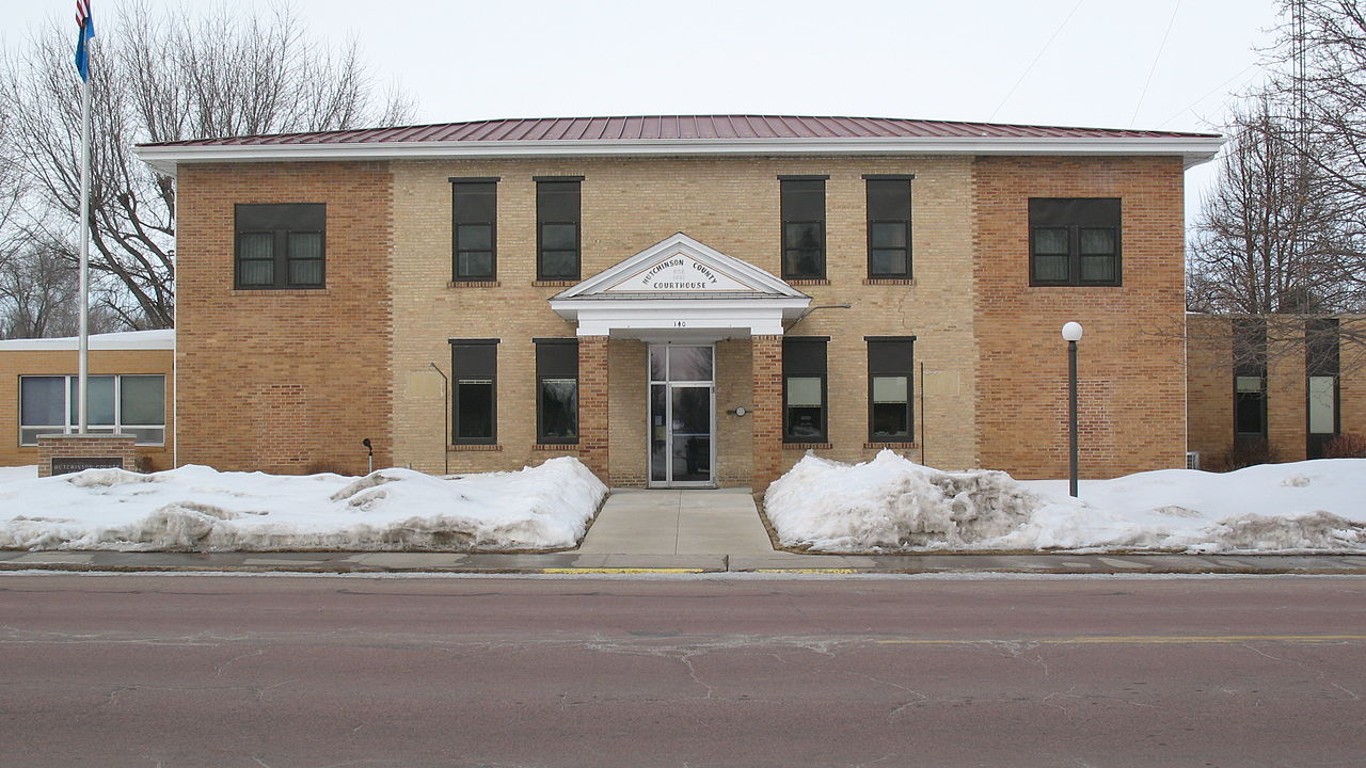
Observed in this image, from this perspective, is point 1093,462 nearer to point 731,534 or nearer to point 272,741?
point 731,534

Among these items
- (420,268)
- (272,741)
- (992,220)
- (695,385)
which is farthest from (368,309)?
(272,741)

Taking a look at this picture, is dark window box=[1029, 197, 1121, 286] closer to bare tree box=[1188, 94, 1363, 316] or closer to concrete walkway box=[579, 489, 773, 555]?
bare tree box=[1188, 94, 1363, 316]

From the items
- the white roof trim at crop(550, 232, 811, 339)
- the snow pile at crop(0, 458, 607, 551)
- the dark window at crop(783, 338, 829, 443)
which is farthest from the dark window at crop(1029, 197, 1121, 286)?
the snow pile at crop(0, 458, 607, 551)

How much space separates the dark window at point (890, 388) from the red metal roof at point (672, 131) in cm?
447

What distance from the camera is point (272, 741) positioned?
6.11 m

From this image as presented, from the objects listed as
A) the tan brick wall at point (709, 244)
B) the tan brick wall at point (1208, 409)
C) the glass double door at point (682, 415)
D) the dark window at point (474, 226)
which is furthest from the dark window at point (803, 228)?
the tan brick wall at point (1208, 409)

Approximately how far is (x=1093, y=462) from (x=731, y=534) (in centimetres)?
1028

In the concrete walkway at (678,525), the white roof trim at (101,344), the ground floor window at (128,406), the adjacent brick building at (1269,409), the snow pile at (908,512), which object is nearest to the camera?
the snow pile at (908,512)

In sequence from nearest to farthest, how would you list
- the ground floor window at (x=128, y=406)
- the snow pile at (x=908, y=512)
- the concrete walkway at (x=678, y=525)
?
the snow pile at (x=908, y=512) < the concrete walkway at (x=678, y=525) < the ground floor window at (x=128, y=406)

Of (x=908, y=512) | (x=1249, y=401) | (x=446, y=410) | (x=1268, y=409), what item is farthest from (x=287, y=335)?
(x=1268, y=409)

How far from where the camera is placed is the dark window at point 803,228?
22672mm

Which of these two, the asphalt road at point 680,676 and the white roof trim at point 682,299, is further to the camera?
the white roof trim at point 682,299

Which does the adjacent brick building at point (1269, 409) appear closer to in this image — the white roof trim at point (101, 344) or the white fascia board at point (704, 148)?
the white fascia board at point (704, 148)

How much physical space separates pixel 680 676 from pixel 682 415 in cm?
1504
